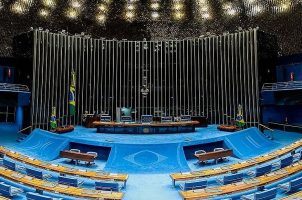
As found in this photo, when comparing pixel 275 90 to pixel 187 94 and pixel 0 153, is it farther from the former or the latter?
pixel 0 153

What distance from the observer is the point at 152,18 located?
25469 mm

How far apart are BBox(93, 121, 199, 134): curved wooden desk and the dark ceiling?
31.3ft

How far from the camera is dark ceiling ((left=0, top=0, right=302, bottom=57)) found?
22078mm

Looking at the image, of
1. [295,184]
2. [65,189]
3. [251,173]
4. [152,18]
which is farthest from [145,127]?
[152,18]

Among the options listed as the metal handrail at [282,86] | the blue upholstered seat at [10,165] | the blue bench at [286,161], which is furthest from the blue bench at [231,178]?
the metal handrail at [282,86]

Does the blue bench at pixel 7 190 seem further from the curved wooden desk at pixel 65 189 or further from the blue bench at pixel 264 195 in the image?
the blue bench at pixel 264 195

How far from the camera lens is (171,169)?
13297 millimetres

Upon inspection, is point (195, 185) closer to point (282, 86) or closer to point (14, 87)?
point (282, 86)

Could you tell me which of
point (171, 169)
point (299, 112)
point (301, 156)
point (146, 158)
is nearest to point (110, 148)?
point (146, 158)

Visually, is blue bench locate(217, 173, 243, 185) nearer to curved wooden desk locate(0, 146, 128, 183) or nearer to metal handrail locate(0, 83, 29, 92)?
curved wooden desk locate(0, 146, 128, 183)

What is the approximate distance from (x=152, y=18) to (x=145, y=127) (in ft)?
37.5

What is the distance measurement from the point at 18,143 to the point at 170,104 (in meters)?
12.3

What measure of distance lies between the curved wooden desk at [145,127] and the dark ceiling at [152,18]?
9.54 meters

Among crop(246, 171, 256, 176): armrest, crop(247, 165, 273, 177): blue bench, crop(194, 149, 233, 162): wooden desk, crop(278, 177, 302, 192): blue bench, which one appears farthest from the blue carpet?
crop(278, 177, 302, 192): blue bench
